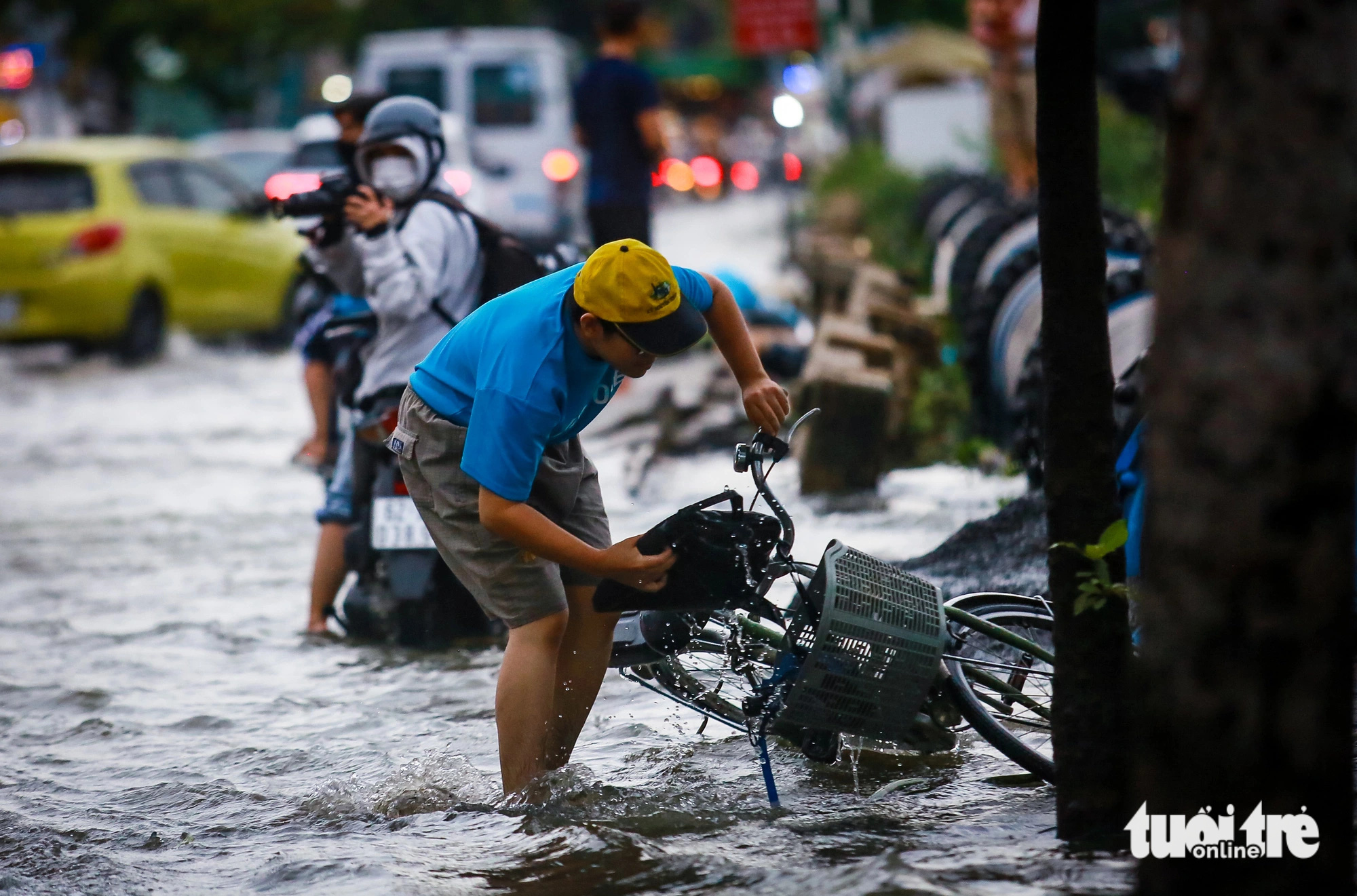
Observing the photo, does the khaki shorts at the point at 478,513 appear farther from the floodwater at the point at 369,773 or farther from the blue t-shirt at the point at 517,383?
the floodwater at the point at 369,773

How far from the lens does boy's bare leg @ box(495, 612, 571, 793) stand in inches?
168

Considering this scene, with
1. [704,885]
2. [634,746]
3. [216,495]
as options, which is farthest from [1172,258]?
[216,495]

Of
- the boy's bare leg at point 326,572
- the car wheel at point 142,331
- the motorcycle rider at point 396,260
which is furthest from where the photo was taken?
the car wheel at point 142,331

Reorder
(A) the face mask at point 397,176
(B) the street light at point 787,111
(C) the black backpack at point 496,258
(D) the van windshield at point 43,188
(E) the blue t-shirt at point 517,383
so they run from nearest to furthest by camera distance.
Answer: (E) the blue t-shirt at point 517,383 < (C) the black backpack at point 496,258 < (A) the face mask at point 397,176 < (D) the van windshield at point 43,188 < (B) the street light at point 787,111

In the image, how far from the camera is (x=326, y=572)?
6598 millimetres

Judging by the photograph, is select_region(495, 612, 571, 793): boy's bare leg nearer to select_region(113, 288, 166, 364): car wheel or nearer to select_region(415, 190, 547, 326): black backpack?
select_region(415, 190, 547, 326): black backpack

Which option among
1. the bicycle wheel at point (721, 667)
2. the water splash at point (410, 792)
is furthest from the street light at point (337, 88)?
the bicycle wheel at point (721, 667)

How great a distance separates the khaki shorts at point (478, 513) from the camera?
4270 mm

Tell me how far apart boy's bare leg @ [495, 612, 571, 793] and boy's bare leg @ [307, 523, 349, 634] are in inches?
Result: 91.4

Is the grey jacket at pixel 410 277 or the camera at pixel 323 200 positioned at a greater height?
the camera at pixel 323 200

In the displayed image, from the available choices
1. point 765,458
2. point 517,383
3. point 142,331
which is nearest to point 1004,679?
point 765,458

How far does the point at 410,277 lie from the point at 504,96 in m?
15.0

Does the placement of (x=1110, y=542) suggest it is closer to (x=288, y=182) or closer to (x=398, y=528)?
(x=398, y=528)

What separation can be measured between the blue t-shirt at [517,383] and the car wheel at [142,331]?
11.4 m
